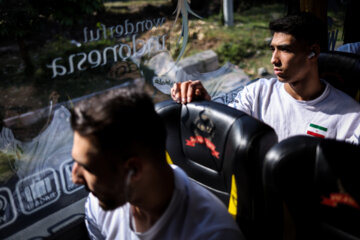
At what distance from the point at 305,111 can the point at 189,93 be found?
616mm

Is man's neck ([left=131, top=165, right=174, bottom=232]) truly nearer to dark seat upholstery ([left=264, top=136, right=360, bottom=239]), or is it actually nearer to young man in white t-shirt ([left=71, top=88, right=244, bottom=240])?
young man in white t-shirt ([left=71, top=88, right=244, bottom=240])

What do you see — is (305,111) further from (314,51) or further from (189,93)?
(189,93)

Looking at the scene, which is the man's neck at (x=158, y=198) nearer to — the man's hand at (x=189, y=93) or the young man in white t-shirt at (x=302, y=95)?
the man's hand at (x=189, y=93)

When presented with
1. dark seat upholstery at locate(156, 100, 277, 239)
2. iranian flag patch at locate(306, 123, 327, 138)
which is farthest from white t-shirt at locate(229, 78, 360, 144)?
dark seat upholstery at locate(156, 100, 277, 239)

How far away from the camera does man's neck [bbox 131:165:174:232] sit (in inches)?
34.5

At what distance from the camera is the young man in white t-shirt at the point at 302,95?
1.56m

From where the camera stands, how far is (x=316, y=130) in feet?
5.17

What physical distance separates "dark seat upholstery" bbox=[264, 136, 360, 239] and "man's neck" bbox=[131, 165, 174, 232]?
308mm

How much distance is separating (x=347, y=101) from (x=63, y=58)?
1.49 meters

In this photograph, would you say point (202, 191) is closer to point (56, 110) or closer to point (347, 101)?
point (347, 101)

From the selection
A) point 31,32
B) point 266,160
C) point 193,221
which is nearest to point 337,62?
point 266,160

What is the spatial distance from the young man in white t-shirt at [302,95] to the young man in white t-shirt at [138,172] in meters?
0.88

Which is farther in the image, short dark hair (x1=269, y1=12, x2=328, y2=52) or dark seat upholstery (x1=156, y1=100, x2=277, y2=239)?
short dark hair (x1=269, y1=12, x2=328, y2=52)

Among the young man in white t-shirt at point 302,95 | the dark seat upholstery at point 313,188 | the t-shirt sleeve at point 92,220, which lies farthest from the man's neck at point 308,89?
the t-shirt sleeve at point 92,220
